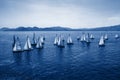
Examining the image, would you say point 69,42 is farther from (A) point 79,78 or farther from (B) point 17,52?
(A) point 79,78

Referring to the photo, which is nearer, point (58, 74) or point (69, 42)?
point (58, 74)

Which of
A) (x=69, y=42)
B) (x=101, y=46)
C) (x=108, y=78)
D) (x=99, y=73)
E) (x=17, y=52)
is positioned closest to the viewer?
(x=108, y=78)

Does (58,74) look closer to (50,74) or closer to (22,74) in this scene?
(50,74)

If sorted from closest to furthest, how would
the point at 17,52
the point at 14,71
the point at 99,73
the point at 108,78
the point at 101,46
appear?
the point at 108,78 < the point at 99,73 < the point at 14,71 < the point at 17,52 < the point at 101,46

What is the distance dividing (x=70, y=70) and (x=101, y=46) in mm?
73324

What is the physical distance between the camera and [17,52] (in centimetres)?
9588

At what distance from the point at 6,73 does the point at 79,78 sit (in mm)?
27387

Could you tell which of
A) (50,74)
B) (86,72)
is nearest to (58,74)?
(50,74)

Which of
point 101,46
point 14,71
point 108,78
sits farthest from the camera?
point 101,46

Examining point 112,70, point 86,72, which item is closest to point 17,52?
point 86,72

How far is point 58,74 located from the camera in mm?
53500

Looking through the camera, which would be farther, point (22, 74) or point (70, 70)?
point (70, 70)

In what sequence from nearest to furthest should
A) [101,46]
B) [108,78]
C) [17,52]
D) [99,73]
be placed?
1. [108,78]
2. [99,73]
3. [17,52]
4. [101,46]

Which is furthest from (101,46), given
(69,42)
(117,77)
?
(117,77)
